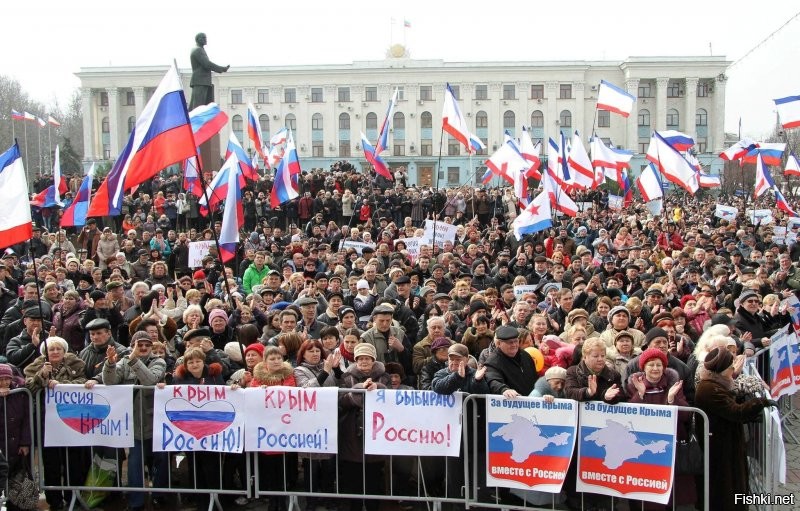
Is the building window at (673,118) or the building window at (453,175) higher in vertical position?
the building window at (673,118)

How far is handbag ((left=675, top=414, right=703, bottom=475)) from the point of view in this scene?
A: 605 cm

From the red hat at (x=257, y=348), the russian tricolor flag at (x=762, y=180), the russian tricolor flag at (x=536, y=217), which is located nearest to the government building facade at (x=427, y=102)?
the russian tricolor flag at (x=762, y=180)

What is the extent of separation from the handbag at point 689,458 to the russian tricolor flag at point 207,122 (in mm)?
8665

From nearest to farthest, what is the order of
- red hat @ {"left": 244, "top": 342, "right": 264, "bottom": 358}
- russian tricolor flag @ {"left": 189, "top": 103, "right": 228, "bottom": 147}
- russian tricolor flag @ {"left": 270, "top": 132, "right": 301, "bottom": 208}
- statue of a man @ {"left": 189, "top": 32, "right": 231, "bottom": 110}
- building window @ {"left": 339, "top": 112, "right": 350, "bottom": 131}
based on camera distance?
1. red hat @ {"left": 244, "top": 342, "right": 264, "bottom": 358}
2. russian tricolor flag @ {"left": 189, "top": 103, "right": 228, "bottom": 147}
3. russian tricolor flag @ {"left": 270, "top": 132, "right": 301, "bottom": 208}
4. statue of a man @ {"left": 189, "top": 32, "right": 231, "bottom": 110}
5. building window @ {"left": 339, "top": 112, "right": 350, "bottom": 131}

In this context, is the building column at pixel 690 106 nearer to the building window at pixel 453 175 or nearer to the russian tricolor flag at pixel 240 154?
the building window at pixel 453 175

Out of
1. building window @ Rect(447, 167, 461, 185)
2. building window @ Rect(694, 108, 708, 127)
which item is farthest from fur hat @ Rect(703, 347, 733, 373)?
building window @ Rect(694, 108, 708, 127)

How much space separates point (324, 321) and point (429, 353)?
1.90 metres

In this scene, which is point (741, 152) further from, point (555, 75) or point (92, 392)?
point (555, 75)

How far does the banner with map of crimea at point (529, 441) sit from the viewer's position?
618 cm

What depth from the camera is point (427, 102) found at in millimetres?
81875

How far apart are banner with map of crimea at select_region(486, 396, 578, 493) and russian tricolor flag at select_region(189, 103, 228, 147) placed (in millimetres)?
7694

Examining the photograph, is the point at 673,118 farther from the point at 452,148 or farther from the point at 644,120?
the point at 452,148

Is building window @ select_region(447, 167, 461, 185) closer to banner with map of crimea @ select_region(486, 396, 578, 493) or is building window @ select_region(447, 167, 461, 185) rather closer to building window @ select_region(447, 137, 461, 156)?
building window @ select_region(447, 137, 461, 156)

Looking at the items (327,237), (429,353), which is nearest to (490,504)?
(429,353)
